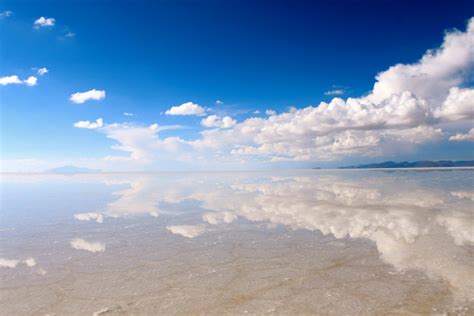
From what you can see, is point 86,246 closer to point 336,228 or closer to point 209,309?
point 209,309

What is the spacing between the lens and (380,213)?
17328mm

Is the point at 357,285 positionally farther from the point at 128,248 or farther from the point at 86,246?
the point at 86,246

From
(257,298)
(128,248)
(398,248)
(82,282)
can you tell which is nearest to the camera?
(257,298)

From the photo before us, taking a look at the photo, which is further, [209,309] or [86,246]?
[86,246]

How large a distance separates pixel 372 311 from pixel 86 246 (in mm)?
10433

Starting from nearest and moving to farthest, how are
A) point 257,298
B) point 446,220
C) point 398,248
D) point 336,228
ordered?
point 257,298 → point 398,248 → point 336,228 → point 446,220

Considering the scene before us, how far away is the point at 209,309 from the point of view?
Result: 666 cm

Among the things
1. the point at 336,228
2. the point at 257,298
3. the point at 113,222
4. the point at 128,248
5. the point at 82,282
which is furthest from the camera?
the point at 113,222

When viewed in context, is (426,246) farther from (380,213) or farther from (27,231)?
(27,231)

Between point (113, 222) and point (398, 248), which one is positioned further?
point (113, 222)

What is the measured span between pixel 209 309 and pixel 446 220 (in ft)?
45.6

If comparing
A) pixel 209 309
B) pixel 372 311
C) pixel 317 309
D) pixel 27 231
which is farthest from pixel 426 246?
pixel 27 231

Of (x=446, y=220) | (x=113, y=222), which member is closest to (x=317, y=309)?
(x=446, y=220)

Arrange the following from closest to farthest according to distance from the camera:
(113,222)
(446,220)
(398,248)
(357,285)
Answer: (357,285)
(398,248)
(446,220)
(113,222)
